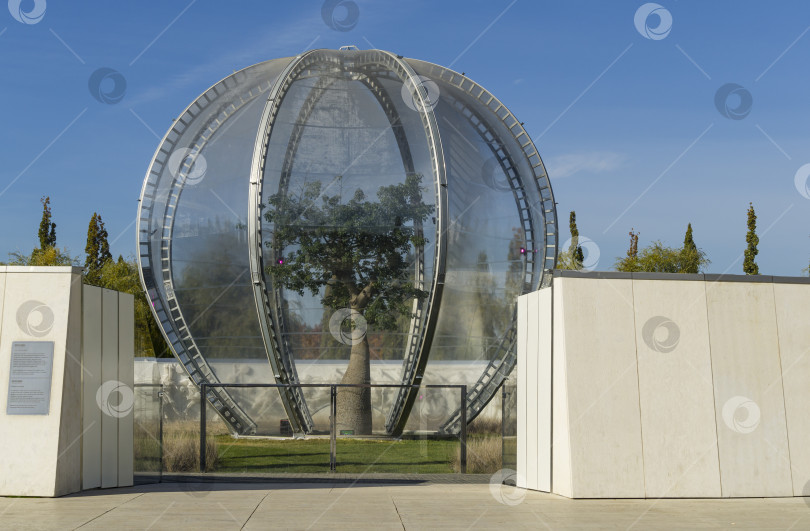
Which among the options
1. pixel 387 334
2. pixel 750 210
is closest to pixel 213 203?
pixel 387 334

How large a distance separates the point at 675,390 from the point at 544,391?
1510mm

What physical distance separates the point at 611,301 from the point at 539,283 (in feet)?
28.1

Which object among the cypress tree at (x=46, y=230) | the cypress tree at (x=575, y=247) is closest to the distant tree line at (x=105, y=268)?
the cypress tree at (x=46, y=230)

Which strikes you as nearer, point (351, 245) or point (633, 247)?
point (351, 245)

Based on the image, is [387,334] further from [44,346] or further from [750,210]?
[750,210]

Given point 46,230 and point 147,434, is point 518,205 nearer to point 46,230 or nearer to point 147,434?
point 147,434

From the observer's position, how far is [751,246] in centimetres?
4547

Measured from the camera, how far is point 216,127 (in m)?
18.7

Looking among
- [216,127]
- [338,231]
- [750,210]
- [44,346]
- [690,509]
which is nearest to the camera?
[690,509]

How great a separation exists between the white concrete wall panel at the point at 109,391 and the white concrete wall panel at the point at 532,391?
5.22 meters

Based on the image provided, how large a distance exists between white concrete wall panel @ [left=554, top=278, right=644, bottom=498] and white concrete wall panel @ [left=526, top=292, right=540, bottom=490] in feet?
2.58
